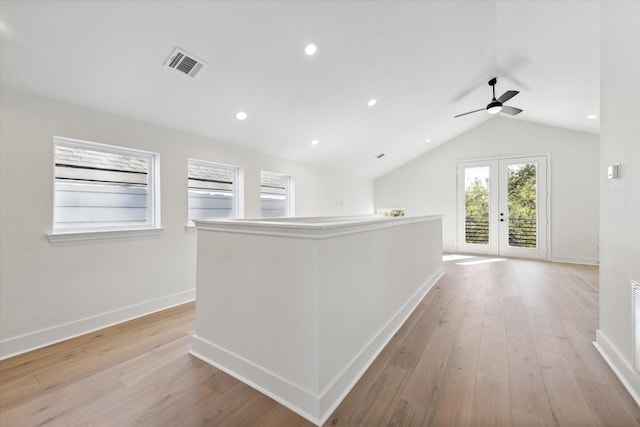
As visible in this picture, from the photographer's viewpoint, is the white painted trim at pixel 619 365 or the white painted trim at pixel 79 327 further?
the white painted trim at pixel 79 327

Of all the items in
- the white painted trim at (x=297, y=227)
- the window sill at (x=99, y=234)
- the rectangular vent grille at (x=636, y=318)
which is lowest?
the rectangular vent grille at (x=636, y=318)

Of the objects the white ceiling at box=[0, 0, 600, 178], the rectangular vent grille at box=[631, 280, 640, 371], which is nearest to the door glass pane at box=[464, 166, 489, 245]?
the white ceiling at box=[0, 0, 600, 178]

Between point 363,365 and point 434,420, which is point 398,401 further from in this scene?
point 363,365

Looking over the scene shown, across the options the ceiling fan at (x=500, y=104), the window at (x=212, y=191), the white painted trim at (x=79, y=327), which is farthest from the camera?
the ceiling fan at (x=500, y=104)

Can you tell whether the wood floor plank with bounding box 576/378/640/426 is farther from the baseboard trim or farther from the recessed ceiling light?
the recessed ceiling light

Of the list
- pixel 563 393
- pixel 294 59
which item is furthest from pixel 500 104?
pixel 563 393

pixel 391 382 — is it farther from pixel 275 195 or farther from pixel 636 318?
pixel 275 195

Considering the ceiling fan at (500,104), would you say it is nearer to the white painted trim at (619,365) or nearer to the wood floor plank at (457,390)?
the white painted trim at (619,365)

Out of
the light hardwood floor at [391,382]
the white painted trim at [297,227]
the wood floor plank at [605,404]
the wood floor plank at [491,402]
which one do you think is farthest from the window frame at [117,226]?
the wood floor plank at [605,404]

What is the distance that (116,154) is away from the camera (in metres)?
2.83

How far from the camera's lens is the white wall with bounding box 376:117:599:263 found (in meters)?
5.27

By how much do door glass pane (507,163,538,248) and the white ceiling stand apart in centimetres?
163

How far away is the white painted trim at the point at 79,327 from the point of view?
2098 mm

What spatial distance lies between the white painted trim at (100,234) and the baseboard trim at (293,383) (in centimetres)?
146
